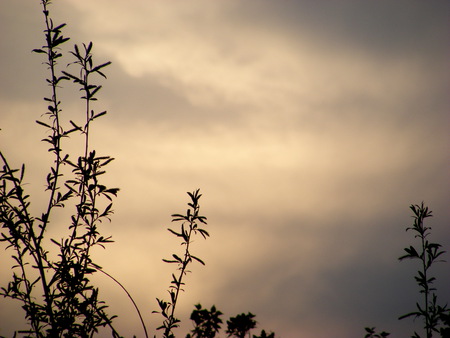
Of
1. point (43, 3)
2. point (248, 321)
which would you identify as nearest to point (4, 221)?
point (43, 3)

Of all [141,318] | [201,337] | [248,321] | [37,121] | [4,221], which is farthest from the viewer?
[248,321]

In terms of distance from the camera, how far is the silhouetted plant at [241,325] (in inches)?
936

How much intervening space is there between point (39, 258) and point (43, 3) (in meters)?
3.92

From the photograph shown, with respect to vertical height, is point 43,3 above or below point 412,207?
above

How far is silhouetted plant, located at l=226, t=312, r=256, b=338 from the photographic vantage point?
23.8 m

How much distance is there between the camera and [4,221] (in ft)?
22.3

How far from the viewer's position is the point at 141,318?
5.61m

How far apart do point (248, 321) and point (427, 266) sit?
60.9ft

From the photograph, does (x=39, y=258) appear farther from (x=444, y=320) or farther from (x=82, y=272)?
(x=444, y=320)

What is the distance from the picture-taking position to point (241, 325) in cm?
2414

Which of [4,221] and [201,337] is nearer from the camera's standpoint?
[4,221]

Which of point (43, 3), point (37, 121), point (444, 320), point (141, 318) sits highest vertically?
point (43, 3)

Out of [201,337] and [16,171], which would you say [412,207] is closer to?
[16,171]

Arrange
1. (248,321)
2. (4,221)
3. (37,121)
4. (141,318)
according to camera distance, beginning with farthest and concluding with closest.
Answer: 1. (248,321)
2. (37,121)
3. (4,221)
4. (141,318)
